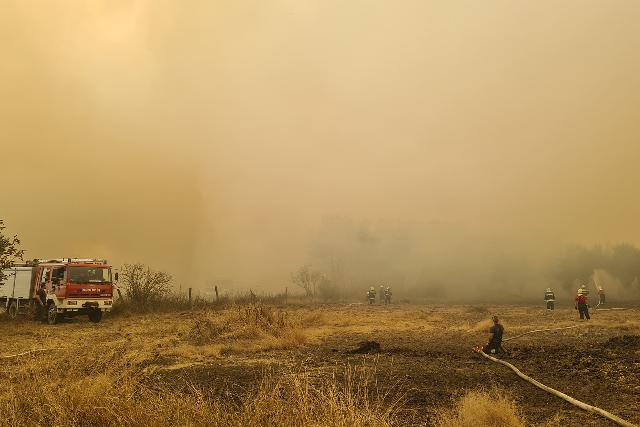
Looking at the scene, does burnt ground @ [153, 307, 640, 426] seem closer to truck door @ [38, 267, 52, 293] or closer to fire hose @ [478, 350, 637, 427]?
fire hose @ [478, 350, 637, 427]

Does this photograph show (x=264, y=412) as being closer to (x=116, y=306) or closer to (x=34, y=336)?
(x=34, y=336)

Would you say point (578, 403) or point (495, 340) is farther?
point (495, 340)

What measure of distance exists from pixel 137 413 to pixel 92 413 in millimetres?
806

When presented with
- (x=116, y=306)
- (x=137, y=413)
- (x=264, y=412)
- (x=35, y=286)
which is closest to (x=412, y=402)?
(x=264, y=412)

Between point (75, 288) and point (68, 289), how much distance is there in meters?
0.35

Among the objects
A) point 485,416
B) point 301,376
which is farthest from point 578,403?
point 301,376

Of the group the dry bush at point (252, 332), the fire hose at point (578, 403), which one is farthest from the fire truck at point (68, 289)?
the fire hose at point (578, 403)

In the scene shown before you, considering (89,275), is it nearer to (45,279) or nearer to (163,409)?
(45,279)

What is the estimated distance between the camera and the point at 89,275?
88.7 feet

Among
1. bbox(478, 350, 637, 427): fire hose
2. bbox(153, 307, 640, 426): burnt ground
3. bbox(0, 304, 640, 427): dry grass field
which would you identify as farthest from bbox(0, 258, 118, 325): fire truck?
bbox(478, 350, 637, 427): fire hose

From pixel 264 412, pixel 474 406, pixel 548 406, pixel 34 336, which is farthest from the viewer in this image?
pixel 34 336

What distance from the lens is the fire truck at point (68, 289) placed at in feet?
86.4

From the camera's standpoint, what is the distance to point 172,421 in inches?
213

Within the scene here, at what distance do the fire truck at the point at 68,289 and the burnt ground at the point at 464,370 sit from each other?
14.9m
